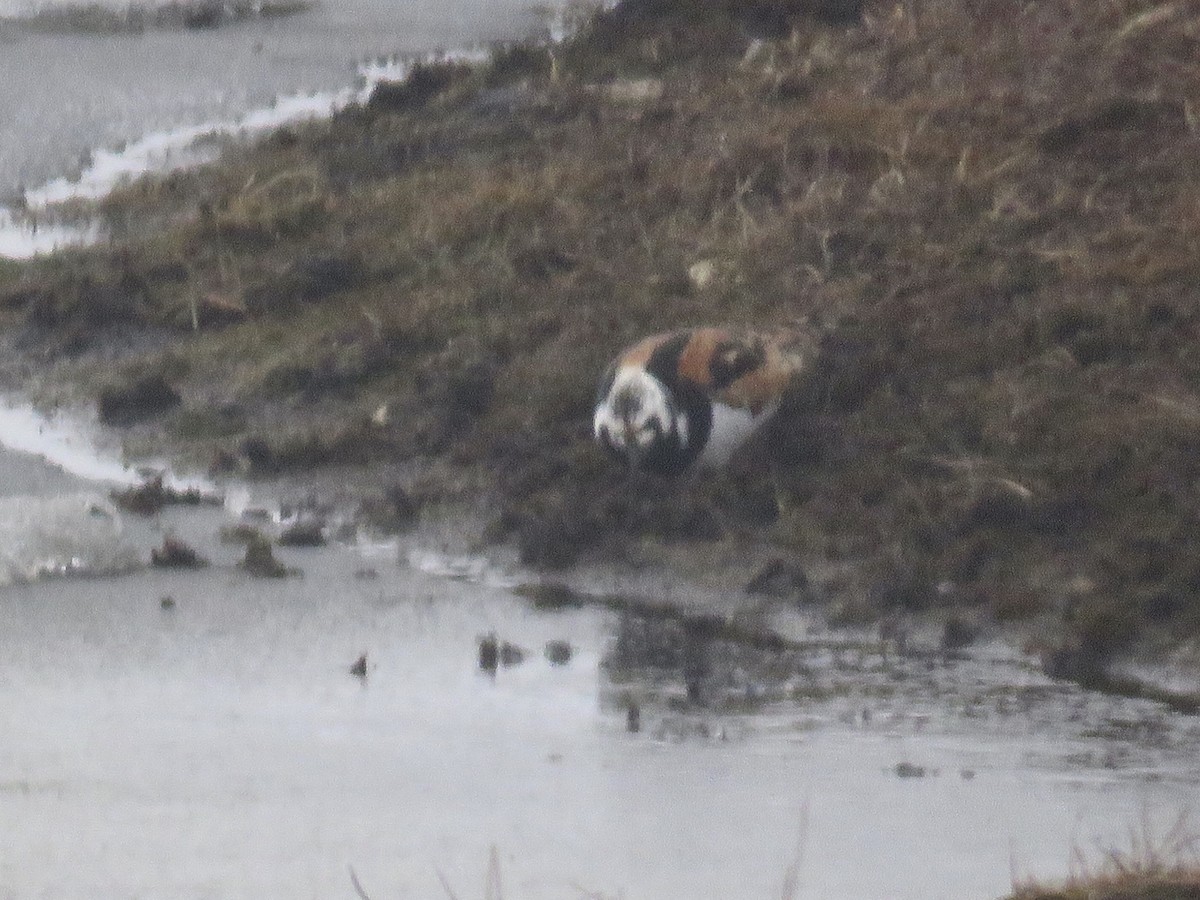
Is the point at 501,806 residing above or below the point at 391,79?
below

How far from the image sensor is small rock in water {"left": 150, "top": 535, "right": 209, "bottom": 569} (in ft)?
29.4

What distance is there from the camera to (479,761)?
707 centimetres

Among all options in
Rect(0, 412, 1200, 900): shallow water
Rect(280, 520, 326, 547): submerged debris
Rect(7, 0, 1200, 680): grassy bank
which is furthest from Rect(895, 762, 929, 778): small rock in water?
Rect(280, 520, 326, 547): submerged debris

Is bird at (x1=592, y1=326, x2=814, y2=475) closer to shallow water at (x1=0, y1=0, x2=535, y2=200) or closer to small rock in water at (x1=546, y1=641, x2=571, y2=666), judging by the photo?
small rock in water at (x1=546, y1=641, x2=571, y2=666)

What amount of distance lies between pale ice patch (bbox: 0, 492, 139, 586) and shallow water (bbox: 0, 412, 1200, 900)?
18cm

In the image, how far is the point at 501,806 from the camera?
6.70m

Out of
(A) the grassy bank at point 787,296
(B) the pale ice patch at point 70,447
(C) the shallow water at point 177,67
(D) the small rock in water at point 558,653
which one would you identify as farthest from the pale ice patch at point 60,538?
(C) the shallow water at point 177,67

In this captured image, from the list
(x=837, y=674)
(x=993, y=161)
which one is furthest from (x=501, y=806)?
(x=993, y=161)

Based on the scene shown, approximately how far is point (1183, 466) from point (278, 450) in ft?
9.74

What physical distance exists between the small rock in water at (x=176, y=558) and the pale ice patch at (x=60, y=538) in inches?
3.7

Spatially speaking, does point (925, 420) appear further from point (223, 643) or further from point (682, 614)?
point (223, 643)

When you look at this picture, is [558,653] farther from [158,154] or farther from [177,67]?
[177,67]

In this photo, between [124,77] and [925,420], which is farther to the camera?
[124,77]

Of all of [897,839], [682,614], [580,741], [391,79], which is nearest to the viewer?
[897,839]
